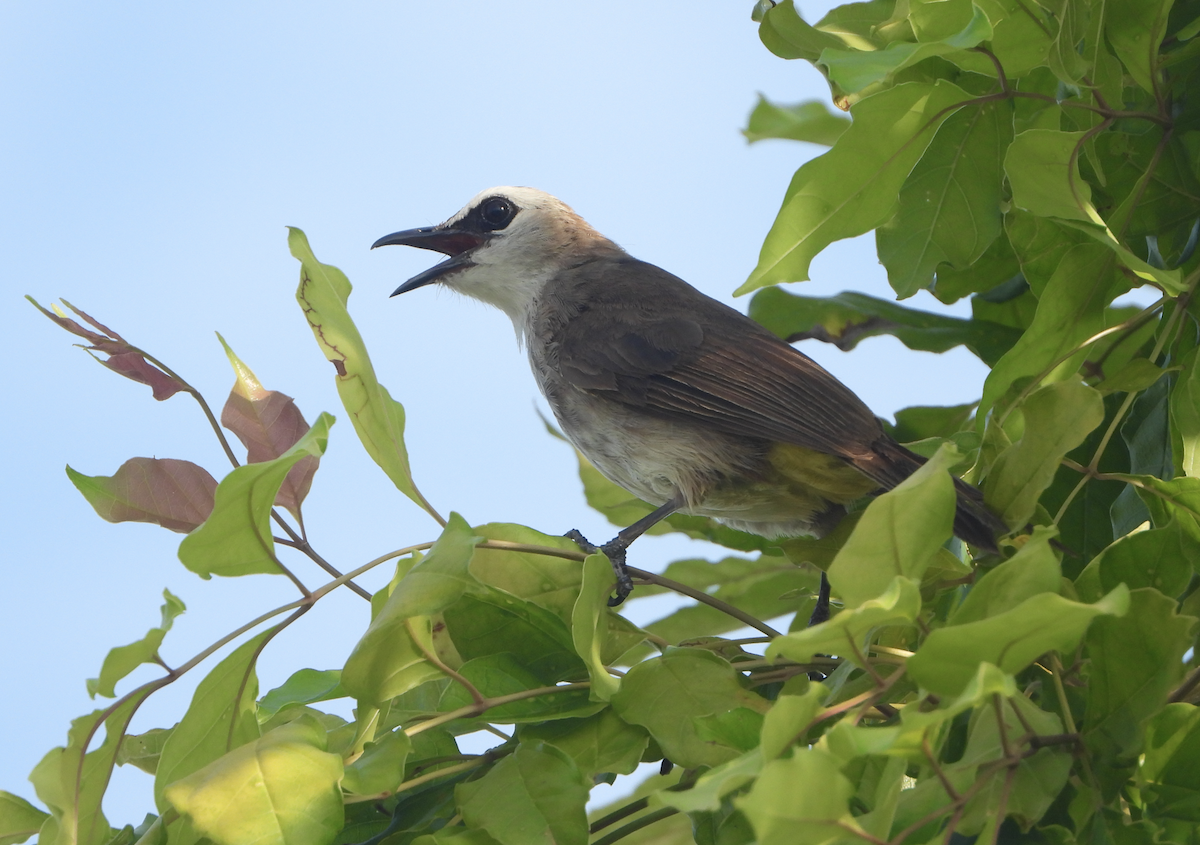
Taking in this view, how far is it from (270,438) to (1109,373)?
1.82m

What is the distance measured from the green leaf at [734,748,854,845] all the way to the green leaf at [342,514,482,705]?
2.06ft

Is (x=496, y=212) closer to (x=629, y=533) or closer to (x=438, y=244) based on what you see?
(x=438, y=244)

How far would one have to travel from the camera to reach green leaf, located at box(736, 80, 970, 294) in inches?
84.2

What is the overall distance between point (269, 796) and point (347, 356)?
80cm

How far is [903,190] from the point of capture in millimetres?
2533

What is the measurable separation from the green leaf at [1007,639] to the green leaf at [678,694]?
0.55 meters

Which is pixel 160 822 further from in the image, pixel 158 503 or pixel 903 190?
pixel 903 190

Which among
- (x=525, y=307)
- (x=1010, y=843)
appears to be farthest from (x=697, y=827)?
(x=525, y=307)

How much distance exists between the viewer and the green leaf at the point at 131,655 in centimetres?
172

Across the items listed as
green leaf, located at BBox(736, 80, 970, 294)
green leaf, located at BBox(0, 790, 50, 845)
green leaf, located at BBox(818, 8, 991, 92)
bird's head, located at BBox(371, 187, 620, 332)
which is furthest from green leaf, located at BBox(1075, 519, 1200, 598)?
bird's head, located at BBox(371, 187, 620, 332)

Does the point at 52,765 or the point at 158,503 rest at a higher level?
the point at 158,503

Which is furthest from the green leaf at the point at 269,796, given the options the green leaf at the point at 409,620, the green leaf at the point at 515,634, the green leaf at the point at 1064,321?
the green leaf at the point at 1064,321

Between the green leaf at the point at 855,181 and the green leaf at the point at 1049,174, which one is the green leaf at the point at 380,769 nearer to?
the green leaf at the point at 855,181

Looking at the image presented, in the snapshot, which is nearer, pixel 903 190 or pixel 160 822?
pixel 160 822
